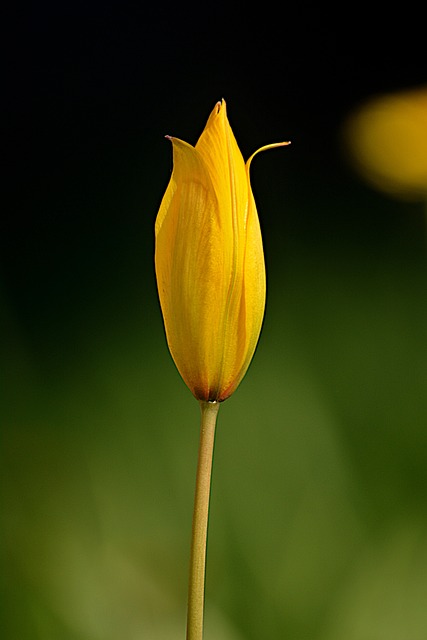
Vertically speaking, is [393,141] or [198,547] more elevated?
[393,141]

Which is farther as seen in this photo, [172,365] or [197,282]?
[172,365]

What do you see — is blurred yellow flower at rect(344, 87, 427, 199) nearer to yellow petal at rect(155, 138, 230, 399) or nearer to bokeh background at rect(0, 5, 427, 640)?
bokeh background at rect(0, 5, 427, 640)

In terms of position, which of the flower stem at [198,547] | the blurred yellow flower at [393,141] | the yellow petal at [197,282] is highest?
the blurred yellow flower at [393,141]

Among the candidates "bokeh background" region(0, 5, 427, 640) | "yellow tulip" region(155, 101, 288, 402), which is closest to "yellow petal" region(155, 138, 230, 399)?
"yellow tulip" region(155, 101, 288, 402)

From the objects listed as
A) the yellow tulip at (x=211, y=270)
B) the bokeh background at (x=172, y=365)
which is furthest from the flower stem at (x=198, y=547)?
the bokeh background at (x=172, y=365)

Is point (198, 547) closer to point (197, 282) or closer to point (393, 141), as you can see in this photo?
point (197, 282)

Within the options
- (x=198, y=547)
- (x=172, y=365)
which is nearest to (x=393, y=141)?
(x=172, y=365)

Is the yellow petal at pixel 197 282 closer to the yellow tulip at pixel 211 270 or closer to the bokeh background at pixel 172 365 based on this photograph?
the yellow tulip at pixel 211 270
